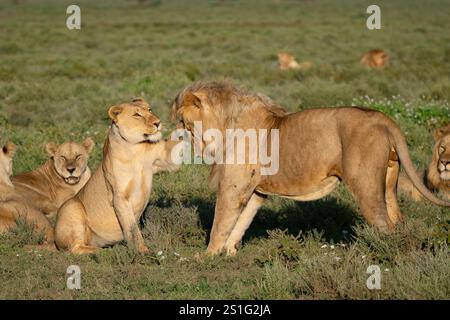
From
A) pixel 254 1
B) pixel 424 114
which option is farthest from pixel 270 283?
pixel 254 1

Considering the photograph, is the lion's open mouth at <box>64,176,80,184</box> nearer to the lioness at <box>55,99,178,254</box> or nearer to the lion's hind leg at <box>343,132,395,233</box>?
the lioness at <box>55,99,178,254</box>

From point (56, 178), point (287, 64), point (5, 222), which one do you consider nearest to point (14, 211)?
point (5, 222)

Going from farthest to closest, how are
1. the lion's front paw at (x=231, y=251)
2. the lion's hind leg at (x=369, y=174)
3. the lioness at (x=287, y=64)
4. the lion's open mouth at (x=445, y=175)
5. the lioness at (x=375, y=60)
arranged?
the lioness at (x=375, y=60) < the lioness at (x=287, y=64) < the lion's open mouth at (x=445, y=175) < the lion's front paw at (x=231, y=251) < the lion's hind leg at (x=369, y=174)

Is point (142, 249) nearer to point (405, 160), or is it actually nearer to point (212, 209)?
point (212, 209)

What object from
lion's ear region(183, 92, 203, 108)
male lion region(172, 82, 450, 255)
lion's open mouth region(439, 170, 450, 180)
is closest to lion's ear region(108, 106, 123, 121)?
male lion region(172, 82, 450, 255)

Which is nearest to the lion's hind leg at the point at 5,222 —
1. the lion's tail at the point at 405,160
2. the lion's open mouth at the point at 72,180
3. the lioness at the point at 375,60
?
the lion's open mouth at the point at 72,180

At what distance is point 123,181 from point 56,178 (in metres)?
2.73

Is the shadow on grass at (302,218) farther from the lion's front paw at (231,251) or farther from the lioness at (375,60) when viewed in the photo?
the lioness at (375,60)

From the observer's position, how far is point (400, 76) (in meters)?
21.4

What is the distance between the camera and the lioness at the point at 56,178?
30.7 ft

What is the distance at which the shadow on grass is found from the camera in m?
8.10

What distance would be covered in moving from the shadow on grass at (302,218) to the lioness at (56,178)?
1.14m

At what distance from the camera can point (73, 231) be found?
749 cm

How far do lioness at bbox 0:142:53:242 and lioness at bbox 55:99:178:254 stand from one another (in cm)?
54
